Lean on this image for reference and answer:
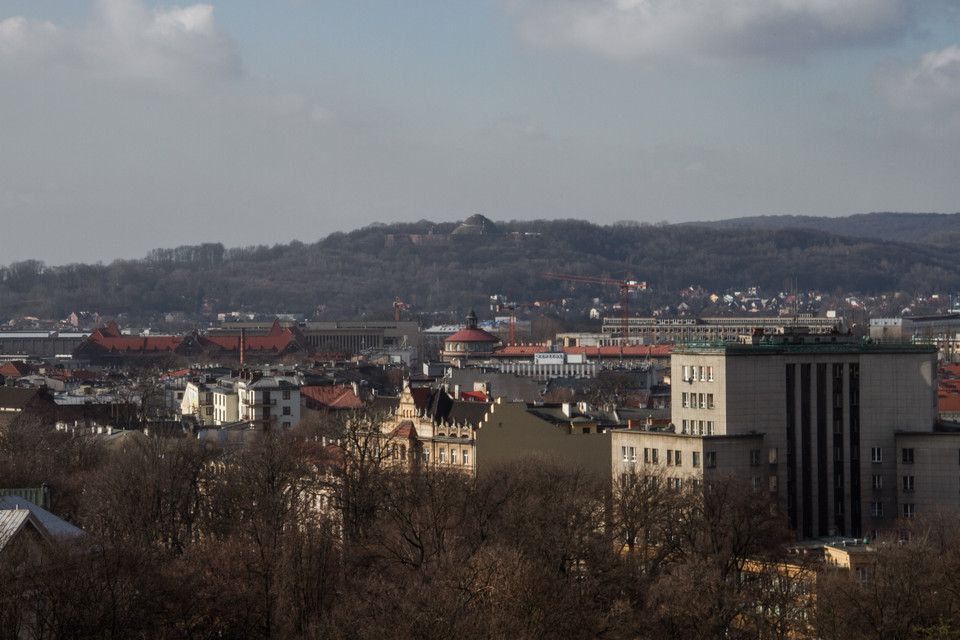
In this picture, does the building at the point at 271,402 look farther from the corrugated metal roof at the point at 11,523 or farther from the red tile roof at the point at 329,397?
the corrugated metal roof at the point at 11,523

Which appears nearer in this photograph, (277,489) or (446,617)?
(446,617)

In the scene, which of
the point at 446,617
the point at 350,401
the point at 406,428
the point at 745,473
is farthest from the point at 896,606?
the point at 350,401

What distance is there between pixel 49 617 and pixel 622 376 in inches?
5047

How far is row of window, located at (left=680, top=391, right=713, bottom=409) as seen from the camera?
69.2m

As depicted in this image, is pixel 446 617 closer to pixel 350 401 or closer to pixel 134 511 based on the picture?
pixel 134 511

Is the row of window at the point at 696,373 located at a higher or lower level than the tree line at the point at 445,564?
higher

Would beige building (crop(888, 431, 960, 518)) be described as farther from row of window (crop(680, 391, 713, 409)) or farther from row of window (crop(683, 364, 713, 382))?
row of window (crop(683, 364, 713, 382))

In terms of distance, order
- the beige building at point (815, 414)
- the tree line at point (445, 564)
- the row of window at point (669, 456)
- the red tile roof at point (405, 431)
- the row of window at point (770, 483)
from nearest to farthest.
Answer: the tree line at point (445, 564)
the row of window at point (669, 456)
the row of window at point (770, 483)
the beige building at point (815, 414)
the red tile roof at point (405, 431)

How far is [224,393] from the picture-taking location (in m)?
132

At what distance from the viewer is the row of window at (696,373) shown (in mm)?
69381

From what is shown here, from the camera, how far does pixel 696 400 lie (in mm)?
69812

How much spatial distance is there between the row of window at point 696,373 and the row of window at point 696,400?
1.78 ft

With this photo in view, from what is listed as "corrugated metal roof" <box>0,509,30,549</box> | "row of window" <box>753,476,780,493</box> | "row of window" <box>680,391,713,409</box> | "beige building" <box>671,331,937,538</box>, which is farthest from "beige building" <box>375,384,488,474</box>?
"corrugated metal roof" <box>0,509,30,549</box>

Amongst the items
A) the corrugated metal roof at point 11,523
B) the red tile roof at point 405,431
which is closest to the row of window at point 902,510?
the red tile roof at point 405,431
